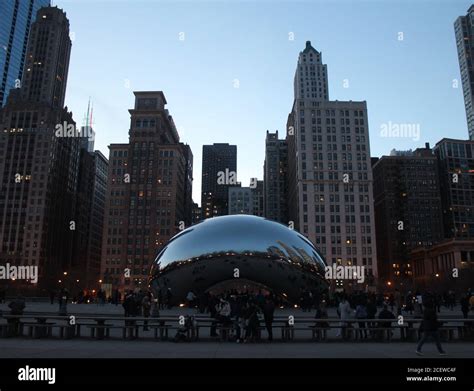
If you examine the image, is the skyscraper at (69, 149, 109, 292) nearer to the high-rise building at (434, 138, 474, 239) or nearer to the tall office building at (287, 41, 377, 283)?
the tall office building at (287, 41, 377, 283)

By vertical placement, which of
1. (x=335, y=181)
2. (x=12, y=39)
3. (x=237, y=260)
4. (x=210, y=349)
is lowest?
(x=210, y=349)

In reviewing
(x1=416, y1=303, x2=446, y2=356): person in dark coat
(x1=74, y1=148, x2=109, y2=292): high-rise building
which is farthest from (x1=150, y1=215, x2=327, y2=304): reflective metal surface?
(x1=74, y1=148, x2=109, y2=292): high-rise building

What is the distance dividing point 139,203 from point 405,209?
3254 inches

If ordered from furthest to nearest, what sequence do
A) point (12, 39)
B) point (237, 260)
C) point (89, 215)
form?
point (12, 39) < point (89, 215) < point (237, 260)

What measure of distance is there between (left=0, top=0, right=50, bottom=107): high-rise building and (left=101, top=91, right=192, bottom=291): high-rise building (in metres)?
86.0

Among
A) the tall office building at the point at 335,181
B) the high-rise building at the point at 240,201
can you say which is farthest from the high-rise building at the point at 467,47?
the tall office building at the point at 335,181

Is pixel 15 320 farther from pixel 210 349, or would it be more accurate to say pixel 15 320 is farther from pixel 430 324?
pixel 430 324

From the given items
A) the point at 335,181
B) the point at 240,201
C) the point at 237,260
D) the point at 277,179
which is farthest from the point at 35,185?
the point at 237,260

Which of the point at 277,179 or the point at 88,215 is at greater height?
the point at 277,179

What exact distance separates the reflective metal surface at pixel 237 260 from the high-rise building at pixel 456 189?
127158 mm

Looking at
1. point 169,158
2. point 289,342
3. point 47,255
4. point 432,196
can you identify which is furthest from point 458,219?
point 289,342

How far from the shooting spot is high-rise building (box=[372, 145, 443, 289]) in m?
128

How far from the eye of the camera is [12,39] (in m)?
170
